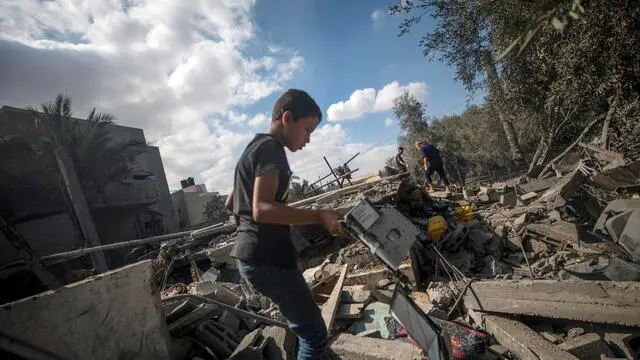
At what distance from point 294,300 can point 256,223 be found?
0.54 metres

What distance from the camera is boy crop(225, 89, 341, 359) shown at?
1.75 meters

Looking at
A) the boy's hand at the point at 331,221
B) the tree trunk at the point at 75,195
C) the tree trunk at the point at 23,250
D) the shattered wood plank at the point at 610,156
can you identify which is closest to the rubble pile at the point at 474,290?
the shattered wood plank at the point at 610,156

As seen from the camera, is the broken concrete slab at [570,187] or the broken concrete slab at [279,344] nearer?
the broken concrete slab at [279,344]

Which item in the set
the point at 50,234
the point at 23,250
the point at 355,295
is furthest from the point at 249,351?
the point at 50,234

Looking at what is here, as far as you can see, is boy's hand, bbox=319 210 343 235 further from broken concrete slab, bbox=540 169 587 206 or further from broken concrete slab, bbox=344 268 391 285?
broken concrete slab, bbox=540 169 587 206

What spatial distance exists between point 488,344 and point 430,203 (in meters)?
5.23

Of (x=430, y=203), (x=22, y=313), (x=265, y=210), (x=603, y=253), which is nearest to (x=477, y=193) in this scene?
(x=430, y=203)

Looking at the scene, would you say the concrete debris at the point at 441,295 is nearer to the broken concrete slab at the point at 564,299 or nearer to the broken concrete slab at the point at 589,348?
the broken concrete slab at the point at 564,299

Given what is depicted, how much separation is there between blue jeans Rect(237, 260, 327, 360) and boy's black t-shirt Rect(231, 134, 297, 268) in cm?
6

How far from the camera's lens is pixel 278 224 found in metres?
1.81

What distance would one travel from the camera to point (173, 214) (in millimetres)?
26891

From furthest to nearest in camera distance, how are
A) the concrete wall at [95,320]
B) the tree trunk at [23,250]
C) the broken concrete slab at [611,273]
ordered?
1. the tree trunk at [23,250]
2. the broken concrete slab at [611,273]
3. the concrete wall at [95,320]

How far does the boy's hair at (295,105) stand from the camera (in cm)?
195

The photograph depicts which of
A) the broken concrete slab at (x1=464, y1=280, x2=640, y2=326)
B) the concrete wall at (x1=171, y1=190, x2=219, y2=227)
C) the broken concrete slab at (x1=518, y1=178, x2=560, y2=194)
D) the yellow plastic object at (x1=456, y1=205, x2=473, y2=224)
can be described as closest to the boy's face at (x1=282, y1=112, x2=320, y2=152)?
the broken concrete slab at (x1=464, y1=280, x2=640, y2=326)
